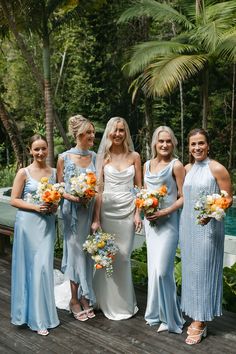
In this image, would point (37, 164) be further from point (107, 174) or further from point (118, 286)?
point (118, 286)

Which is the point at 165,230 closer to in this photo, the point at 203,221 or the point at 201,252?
the point at 201,252

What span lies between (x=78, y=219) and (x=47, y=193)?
0.56m

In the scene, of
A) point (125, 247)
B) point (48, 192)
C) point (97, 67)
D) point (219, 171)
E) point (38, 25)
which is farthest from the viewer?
point (97, 67)

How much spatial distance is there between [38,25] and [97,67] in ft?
24.1

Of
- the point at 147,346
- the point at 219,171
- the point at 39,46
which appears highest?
the point at 39,46

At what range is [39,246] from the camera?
4.13m

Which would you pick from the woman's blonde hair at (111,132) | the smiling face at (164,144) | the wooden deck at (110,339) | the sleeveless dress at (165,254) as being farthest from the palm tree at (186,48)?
the wooden deck at (110,339)

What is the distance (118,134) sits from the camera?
4188 millimetres

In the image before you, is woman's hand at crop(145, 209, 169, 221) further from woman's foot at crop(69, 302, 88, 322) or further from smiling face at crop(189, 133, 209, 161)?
woman's foot at crop(69, 302, 88, 322)

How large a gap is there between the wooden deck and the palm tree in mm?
6544

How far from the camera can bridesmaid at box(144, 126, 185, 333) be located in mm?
3971

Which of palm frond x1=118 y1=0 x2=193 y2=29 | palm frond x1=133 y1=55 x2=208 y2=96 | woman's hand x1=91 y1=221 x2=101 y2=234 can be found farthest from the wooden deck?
palm frond x1=118 y1=0 x2=193 y2=29

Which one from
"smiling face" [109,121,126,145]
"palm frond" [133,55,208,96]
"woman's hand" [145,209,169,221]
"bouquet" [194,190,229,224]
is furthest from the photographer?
"palm frond" [133,55,208,96]

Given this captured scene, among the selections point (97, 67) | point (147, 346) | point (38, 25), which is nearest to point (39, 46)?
point (97, 67)
